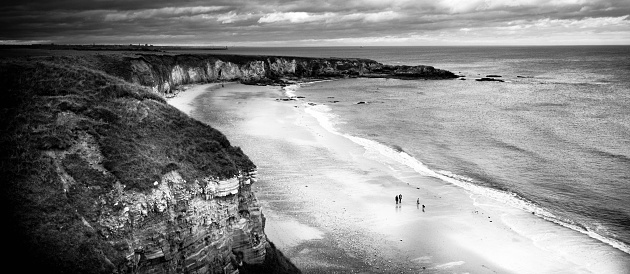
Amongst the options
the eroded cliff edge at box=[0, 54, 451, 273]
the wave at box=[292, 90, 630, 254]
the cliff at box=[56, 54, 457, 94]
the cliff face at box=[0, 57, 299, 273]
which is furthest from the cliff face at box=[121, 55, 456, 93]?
the eroded cliff edge at box=[0, 54, 451, 273]

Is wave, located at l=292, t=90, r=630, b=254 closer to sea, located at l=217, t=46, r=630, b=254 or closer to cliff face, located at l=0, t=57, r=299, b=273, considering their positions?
sea, located at l=217, t=46, r=630, b=254

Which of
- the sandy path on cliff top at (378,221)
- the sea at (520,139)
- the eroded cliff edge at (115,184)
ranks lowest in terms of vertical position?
the sandy path on cliff top at (378,221)

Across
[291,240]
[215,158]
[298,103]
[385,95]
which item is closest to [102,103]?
[215,158]

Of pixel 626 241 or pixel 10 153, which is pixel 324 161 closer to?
pixel 626 241

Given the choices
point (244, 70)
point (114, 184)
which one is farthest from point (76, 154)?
point (244, 70)

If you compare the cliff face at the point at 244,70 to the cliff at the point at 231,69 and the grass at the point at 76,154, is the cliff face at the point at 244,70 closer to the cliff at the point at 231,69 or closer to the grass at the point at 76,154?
the cliff at the point at 231,69

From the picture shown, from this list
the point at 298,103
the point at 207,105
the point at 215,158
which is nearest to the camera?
the point at 215,158

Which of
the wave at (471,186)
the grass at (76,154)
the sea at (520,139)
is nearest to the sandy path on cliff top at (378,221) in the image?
the wave at (471,186)
